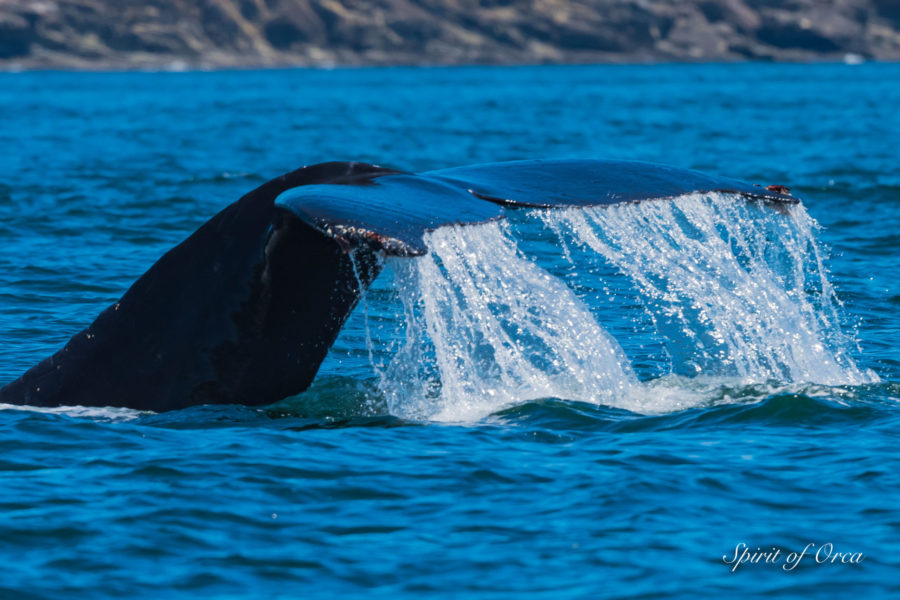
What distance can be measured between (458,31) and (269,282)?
129163mm

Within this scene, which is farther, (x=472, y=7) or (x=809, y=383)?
(x=472, y=7)

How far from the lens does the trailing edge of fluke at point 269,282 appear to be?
6.13m

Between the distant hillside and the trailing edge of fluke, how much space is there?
122089mm

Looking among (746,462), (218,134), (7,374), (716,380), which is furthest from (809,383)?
(218,134)

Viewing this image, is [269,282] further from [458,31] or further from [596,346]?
[458,31]

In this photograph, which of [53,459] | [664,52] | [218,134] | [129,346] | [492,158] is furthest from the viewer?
[664,52]

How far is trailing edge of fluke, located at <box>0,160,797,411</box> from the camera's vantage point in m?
6.13

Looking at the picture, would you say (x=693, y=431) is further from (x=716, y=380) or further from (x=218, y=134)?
(x=218, y=134)

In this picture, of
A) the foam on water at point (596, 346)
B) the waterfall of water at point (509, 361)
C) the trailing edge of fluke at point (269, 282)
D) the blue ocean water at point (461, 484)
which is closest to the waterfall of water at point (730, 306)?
the foam on water at point (596, 346)

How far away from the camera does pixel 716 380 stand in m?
8.77

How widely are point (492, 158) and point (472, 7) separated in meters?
109

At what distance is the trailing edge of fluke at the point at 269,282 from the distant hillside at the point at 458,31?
122089 mm

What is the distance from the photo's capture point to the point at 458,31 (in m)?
133

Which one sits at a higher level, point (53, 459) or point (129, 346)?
point (129, 346)
